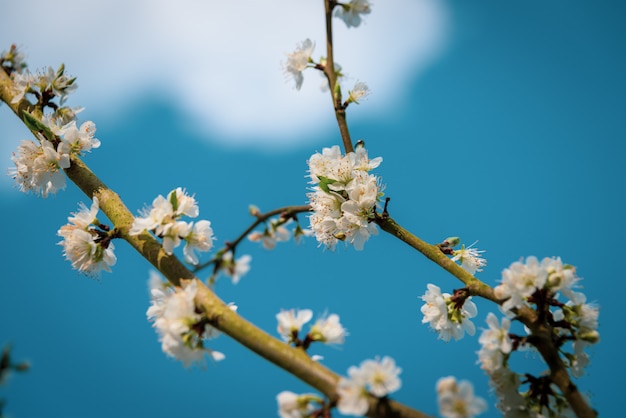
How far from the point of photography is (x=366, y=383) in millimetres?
1340

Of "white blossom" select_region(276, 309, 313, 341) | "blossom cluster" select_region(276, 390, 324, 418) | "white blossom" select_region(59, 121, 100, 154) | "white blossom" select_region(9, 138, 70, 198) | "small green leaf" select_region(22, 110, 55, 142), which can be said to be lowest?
"blossom cluster" select_region(276, 390, 324, 418)

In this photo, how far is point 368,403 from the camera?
1.31 meters

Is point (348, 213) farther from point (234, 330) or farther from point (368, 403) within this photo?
point (368, 403)

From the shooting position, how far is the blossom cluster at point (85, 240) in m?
1.93

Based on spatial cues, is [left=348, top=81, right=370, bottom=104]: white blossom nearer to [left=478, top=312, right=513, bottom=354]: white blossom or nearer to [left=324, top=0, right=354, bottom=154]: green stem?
[left=324, top=0, right=354, bottom=154]: green stem

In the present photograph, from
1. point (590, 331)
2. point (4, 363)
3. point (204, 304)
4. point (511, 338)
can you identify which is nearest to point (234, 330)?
point (204, 304)

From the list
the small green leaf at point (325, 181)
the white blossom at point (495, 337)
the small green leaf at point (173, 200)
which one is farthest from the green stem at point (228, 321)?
the small green leaf at point (325, 181)

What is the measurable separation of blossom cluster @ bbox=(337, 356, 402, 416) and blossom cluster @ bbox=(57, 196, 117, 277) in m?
1.06

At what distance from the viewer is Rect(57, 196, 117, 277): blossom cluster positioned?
1928 millimetres

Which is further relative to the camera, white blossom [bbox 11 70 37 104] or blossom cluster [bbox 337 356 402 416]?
white blossom [bbox 11 70 37 104]

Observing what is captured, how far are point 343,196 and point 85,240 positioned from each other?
0.97 metres

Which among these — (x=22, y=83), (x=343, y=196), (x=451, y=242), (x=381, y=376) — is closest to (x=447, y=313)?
(x=451, y=242)

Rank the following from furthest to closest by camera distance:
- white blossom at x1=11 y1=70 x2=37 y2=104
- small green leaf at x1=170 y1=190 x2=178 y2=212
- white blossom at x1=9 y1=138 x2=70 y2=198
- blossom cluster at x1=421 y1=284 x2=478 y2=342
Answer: white blossom at x1=11 y1=70 x2=37 y2=104, white blossom at x1=9 y1=138 x2=70 y2=198, blossom cluster at x1=421 y1=284 x2=478 y2=342, small green leaf at x1=170 y1=190 x2=178 y2=212

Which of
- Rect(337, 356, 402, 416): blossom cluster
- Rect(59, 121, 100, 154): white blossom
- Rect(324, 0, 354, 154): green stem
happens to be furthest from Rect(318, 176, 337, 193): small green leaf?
Rect(59, 121, 100, 154): white blossom
